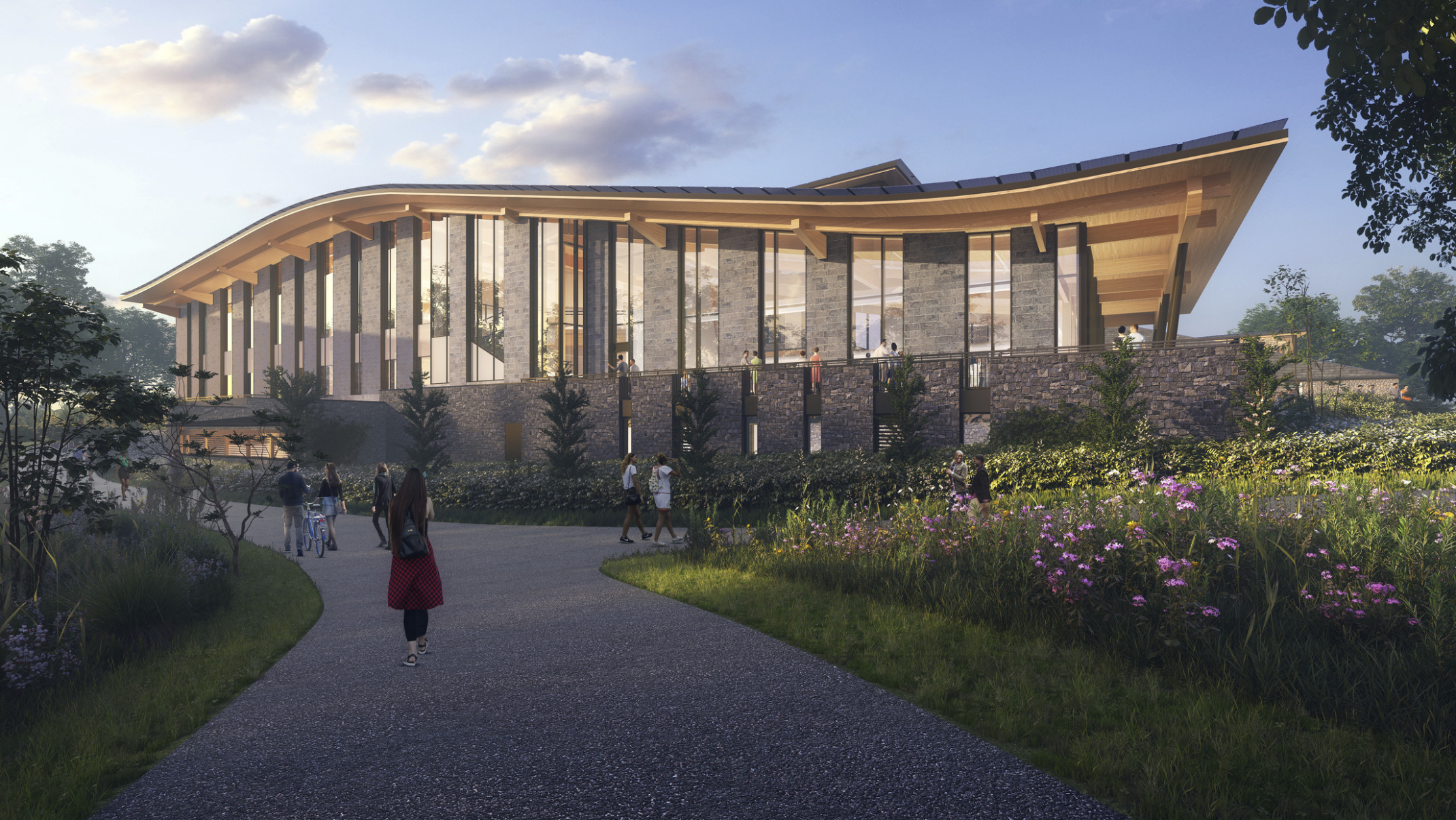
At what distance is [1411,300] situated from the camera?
273ft

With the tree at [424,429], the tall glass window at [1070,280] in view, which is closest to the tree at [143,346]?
the tree at [424,429]

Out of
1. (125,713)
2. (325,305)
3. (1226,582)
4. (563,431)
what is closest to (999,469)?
(1226,582)

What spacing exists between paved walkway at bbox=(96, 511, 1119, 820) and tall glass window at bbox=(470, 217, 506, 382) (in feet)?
90.9

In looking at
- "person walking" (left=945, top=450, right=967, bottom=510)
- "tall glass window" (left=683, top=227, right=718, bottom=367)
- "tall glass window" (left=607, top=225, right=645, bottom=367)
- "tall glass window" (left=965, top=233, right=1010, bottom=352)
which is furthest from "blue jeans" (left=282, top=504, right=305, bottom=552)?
"tall glass window" (left=965, top=233, right=1010, bottom=352)

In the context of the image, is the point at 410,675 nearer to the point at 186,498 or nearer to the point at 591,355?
the point at 186,498

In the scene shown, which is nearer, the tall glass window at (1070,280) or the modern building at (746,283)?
the modern building at (746,283)

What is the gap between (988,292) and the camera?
2675 cm

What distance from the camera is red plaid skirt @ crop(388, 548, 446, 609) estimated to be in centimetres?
704

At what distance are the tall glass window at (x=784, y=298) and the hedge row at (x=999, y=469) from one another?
22.2ft

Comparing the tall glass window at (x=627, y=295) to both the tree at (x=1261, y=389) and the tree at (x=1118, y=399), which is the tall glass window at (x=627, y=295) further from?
the tree at (x=1261, y=389)

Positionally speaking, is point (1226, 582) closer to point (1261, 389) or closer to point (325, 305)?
point (1261, 389)

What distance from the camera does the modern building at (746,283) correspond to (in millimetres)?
22422

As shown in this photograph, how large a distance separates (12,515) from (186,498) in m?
7.21

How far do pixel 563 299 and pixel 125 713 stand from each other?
2880 centimetres
